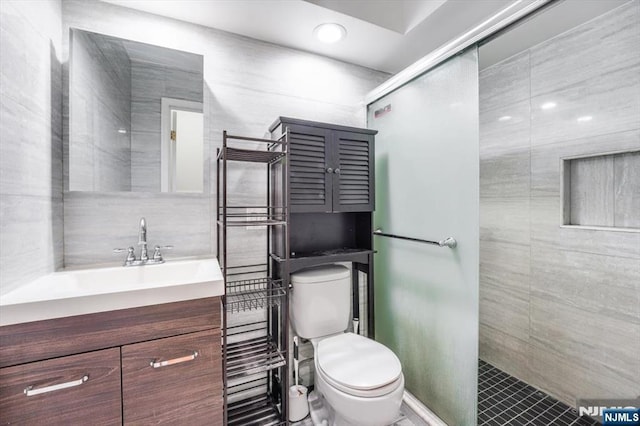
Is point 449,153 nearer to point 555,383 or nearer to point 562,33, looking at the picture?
point 562,33

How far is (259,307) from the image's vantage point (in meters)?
1.41

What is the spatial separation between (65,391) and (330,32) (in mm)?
2027

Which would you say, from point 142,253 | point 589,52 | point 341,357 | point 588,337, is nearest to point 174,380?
point 142,253

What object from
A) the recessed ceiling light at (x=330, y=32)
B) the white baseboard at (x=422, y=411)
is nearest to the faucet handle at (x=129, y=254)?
the recessed ceiling light at (x=330, y=32)

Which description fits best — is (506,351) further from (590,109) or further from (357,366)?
(590,109)

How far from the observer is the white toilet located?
1.19 m

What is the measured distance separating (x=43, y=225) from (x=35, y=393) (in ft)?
2.14

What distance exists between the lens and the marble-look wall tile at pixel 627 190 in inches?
57.7

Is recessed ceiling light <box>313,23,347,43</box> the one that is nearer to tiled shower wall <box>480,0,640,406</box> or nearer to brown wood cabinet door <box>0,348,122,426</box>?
tiled shower wall <box>480,0,640,406</box>

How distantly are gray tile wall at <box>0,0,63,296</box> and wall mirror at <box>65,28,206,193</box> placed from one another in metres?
0.08

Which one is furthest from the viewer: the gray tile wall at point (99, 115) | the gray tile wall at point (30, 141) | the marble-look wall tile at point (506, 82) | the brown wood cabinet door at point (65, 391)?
the marble-look wall tile at point (506, 82)

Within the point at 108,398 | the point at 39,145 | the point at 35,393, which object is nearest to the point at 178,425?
the point at 108,398

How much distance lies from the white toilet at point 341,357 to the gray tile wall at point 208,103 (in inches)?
17.4

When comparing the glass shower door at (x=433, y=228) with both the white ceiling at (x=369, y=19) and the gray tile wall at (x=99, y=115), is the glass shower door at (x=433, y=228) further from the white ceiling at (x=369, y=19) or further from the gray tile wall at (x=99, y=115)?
the gray tile wall at (x=99, y=115)
